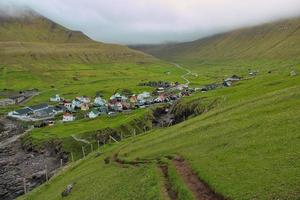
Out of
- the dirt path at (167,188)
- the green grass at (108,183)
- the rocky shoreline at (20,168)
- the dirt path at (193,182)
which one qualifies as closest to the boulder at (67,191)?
the green grass at (108,183)

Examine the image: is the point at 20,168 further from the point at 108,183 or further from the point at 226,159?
the point at 226,159

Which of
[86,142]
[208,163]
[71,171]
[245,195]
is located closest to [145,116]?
[86,142]

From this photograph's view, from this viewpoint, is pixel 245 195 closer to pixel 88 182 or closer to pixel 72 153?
pixel 88 182

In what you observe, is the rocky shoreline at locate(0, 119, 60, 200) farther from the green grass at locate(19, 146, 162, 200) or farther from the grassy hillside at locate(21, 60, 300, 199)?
the grassy hillside at locate(21, 60, 300, 199)

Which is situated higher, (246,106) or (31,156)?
(246,106)

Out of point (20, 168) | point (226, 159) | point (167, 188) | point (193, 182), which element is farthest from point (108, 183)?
point (20, 168)

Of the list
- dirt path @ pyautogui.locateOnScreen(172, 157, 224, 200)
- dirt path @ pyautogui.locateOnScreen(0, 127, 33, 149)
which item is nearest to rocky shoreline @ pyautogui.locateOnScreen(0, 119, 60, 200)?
dirt path @ pyautogui.locateOnScreen(0, 127, 33, 149)

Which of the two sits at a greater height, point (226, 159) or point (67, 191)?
point (226, 159)
